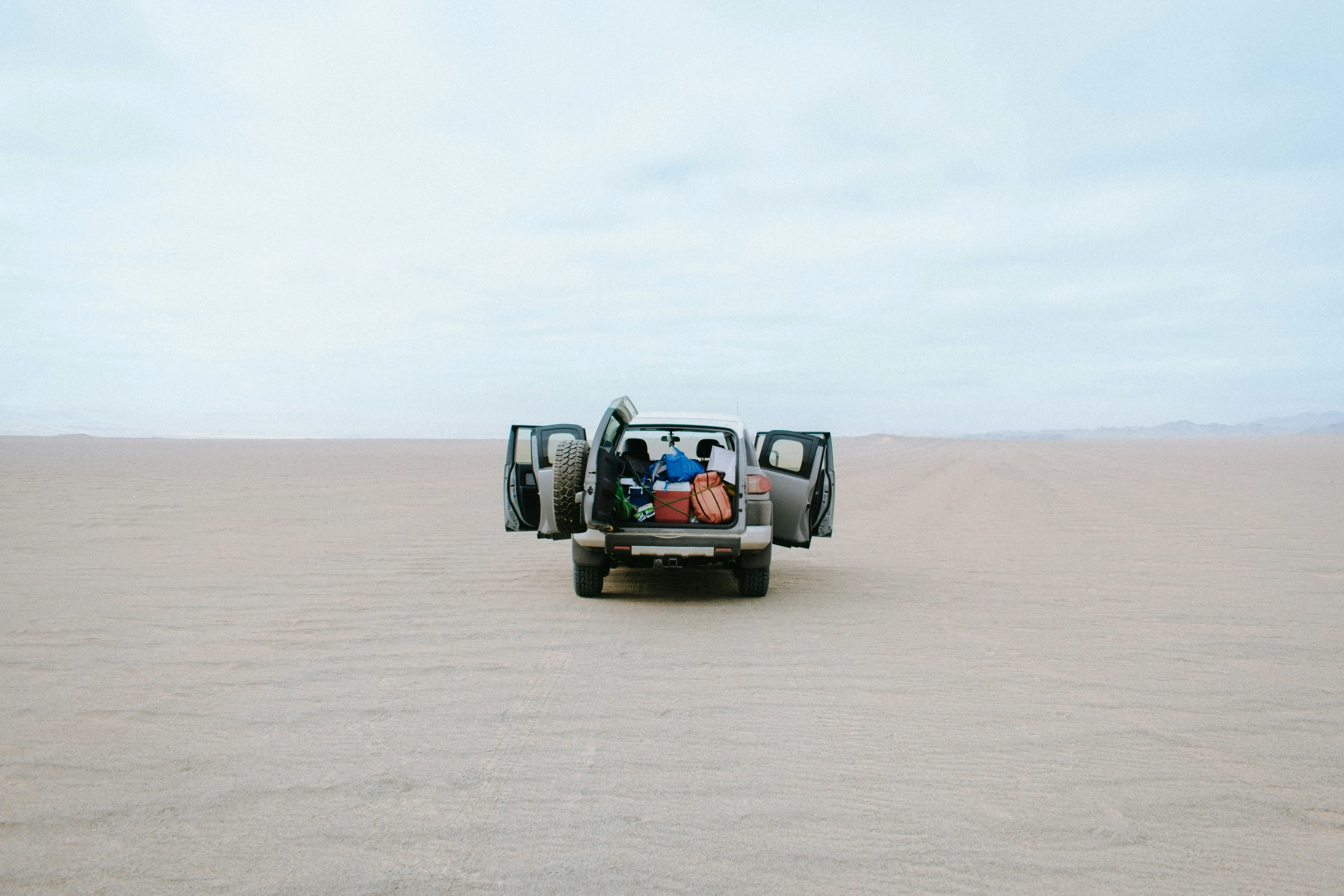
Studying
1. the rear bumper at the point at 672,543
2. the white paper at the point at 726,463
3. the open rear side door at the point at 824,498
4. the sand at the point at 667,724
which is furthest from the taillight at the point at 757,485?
the sand at the point at 667,724

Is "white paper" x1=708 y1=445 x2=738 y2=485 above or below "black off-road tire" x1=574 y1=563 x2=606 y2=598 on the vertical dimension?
above

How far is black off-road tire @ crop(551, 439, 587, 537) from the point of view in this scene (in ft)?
25.4

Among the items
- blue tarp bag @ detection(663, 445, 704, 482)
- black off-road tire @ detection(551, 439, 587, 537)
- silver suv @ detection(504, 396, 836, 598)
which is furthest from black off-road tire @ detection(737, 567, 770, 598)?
black off-road tire @ detection(551, 439, 587, 537)

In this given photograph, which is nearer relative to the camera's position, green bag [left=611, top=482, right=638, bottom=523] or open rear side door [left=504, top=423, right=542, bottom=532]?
green bag [left=611, top=482, right=638, bottom=523]

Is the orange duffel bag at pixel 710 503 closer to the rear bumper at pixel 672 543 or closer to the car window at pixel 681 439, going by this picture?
the rear bumper at pixel 672 543

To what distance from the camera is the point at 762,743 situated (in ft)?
14.3

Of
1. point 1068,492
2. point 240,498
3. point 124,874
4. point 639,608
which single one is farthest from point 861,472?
point 124,874

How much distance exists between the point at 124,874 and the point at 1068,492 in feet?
67.4

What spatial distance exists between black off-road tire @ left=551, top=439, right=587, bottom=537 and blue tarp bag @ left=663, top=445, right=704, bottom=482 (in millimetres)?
843

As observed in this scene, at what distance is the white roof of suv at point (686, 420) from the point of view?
324 inches

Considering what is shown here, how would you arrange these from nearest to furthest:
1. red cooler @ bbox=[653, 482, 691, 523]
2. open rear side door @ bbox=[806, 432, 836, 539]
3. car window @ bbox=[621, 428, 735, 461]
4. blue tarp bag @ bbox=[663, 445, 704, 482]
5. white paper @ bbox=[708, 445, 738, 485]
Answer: red cooler @ bbox=[653, 482, 691, 523]
white paper @ bbox=[708, 445, 738, 485]
blue tarp bag @ bbox=[663, 445, 704, 482]
open rear side door @ bbox=[806, 432, 836, 539]
car window @ bbox=[621, 428, 735, 461]

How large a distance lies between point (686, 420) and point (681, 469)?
455 mm

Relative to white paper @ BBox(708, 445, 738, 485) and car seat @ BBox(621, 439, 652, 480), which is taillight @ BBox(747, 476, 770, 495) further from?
car seat @ BBox(621, 439, 652, 480)

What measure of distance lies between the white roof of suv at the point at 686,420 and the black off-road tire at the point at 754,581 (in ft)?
4.21
